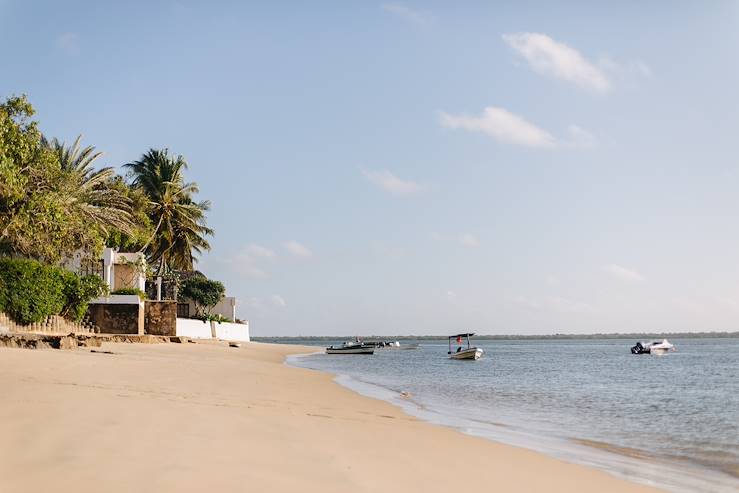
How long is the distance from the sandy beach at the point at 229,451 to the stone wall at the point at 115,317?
1239 inches

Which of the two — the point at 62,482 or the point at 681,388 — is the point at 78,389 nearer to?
the point at 62,482

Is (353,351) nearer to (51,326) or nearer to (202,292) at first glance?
(202,292)

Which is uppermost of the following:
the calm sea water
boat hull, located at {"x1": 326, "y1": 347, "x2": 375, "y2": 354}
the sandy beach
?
the sandy beach

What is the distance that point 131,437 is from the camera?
670 cm

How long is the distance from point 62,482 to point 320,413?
258 inches

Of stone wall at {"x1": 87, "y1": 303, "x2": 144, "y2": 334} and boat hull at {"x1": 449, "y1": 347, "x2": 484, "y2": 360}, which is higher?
stone wall at {"x1": 87, "y1": 303, "x2": 144, "y2": 334}

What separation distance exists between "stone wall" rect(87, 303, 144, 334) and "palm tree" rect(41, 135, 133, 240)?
467 centimetres

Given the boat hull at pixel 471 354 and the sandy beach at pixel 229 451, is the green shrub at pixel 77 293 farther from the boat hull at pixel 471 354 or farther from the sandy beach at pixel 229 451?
the boat hull at pixel 471 354

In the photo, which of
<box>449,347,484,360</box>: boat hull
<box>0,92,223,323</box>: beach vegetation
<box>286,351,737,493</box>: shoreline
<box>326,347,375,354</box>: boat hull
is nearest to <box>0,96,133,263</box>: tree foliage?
<box>0,92,223,323</box>: beach vegetation

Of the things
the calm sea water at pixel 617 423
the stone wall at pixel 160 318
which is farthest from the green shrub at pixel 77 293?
the calm sea water at pixel 617 423

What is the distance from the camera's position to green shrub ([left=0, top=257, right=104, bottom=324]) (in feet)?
104

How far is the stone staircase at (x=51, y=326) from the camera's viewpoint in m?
31.3

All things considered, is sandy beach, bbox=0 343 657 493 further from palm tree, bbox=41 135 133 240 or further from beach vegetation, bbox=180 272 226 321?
beach vegetation, bbox=180 272 226 321

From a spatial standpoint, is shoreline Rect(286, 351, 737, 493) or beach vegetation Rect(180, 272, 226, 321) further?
beach vegetation Rect(180, 272, 226, 321)
